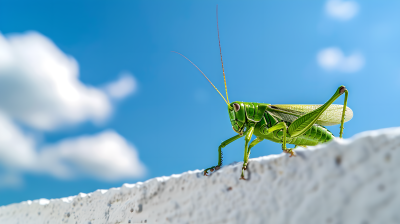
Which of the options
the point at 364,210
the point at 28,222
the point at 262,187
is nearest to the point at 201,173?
the point at 262,187

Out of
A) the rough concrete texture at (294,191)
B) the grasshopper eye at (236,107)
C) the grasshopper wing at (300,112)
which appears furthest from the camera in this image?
the grasshopper wing at (300,112)

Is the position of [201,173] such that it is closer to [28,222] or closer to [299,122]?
[299,122]

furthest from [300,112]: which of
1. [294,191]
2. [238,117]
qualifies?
[294,191]

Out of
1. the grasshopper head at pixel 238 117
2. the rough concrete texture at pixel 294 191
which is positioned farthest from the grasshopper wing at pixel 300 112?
the rough concrete texture at pixel 294 191

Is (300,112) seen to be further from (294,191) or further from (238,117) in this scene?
(294,191)

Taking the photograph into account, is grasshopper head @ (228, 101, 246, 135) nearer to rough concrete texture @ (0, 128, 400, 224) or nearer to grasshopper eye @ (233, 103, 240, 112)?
grasshopper eye @ (233, 103, 240, 112)

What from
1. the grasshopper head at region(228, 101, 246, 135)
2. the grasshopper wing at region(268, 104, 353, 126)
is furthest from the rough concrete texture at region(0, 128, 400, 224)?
the grasshopper wing at region(268, 104, 353, 126)

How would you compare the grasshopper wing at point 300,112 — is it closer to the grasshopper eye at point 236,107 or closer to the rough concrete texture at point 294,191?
the grasshopper eye at point 236,107
